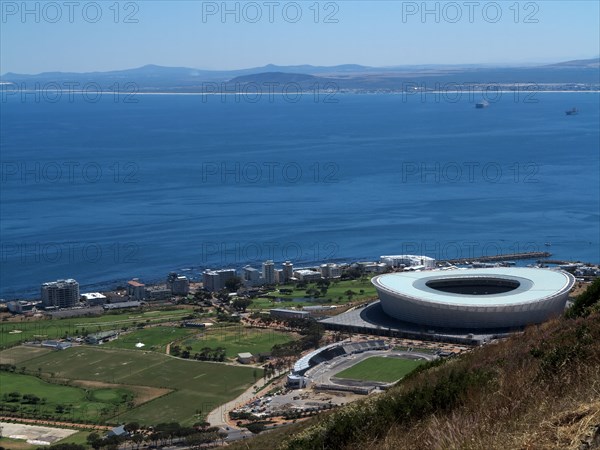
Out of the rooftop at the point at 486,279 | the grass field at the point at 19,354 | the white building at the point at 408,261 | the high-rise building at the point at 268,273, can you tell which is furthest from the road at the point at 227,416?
the white building at the point at 408,261

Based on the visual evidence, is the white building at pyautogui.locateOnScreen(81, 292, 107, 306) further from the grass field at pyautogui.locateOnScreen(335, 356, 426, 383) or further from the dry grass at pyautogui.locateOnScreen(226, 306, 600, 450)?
the dry grass at pyautogui.locateOnScreen(226, 306, 600, 450)

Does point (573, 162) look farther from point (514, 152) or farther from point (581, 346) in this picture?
point (581, 346)

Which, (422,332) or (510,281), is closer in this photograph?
(422,332)

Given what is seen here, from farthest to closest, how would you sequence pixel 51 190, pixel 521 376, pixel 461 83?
pixel 461 83 < pixel 51 190 < pixel 521 376

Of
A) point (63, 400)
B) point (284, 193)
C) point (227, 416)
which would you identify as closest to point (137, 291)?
point (63, 400)

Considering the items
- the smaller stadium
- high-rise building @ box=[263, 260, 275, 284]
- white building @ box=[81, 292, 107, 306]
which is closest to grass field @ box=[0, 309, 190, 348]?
white building @ box=[81, 292, 107, 306]

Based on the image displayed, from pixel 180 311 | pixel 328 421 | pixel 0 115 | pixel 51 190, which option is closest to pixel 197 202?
pixel 51 190
